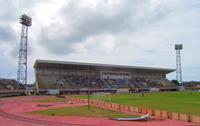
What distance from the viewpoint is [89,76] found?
13688 centimetres

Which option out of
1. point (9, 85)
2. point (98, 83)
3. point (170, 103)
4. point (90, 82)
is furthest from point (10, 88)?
point (170, 103)

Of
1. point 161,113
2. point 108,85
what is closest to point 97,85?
point 108,85

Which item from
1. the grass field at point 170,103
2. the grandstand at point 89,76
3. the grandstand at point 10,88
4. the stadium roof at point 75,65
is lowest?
the grass field at point 170,103

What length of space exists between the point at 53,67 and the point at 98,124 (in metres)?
97.6

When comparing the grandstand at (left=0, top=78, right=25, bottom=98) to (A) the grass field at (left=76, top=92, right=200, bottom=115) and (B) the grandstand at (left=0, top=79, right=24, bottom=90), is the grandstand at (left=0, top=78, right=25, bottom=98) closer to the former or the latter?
(B) the grandstand at (left=0, top=79, right=24, bottom=90)

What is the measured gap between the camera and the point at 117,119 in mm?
39406

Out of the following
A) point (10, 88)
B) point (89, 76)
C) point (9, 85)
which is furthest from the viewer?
point (89, 76)

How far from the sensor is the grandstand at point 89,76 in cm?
12756

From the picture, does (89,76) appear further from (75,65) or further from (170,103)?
(170,103)

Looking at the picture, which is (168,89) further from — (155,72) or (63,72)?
(63,72)

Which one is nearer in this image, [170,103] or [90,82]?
[170,103]

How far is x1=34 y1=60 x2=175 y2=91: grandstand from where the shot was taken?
127562 mm

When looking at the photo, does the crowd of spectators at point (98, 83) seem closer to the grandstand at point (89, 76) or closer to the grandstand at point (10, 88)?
the grandstand at point (89, 76)

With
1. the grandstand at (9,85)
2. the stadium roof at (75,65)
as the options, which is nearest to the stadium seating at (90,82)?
the stadium roof at (75,65)
